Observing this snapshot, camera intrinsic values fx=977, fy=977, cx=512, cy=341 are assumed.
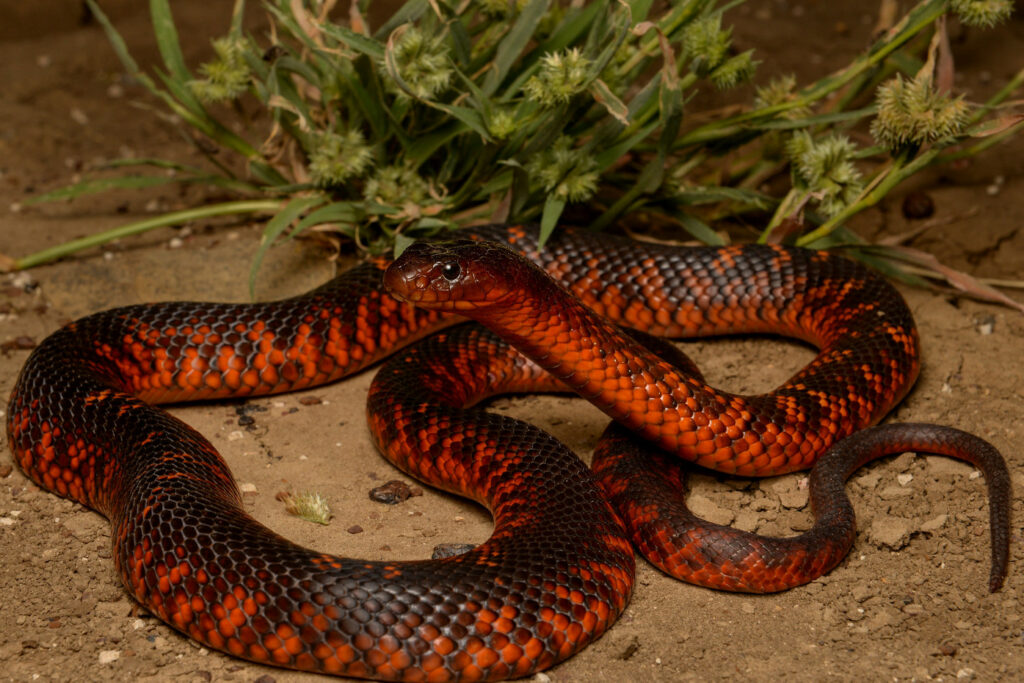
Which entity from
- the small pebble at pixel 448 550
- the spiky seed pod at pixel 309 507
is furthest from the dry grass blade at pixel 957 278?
the spiky seed pod at pixel 309 507

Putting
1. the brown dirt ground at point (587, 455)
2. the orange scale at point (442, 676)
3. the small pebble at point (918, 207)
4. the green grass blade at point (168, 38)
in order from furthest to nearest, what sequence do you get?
1. the small pebble at point (918, 207)
2. the green grass blade at point (168, 38)
3. the brown dirt ground at point (587, 455)
4. the orange scale at point (442, 676)

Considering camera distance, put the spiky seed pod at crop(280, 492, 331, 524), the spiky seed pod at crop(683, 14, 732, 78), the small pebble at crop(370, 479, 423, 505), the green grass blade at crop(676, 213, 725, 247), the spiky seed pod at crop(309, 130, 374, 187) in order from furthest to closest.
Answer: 1. the green grass blade at crop(676, 213, 725, 247)
2. the spiky seed pod at crop(309, 130, 374, 187)
3. the spiky seed pod at crop(683, 14, 732, 78)
4. the small pebble at crop(370, 479, 423, 505)
5. the spiky seed pod at crop(280, 492, 331, 524)

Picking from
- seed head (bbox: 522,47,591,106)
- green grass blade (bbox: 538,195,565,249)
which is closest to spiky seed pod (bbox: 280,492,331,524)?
green grass blade (bbox: 538,195,565,249)

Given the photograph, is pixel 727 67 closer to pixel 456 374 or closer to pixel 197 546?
pixel 456 374

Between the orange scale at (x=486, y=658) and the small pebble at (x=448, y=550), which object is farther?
the small pebble at (x=448, y=550)

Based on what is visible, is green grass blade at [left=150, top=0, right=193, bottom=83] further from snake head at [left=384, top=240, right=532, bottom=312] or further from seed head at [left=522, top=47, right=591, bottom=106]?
snake head at [left=384, top=240, right=532, bottom=312]

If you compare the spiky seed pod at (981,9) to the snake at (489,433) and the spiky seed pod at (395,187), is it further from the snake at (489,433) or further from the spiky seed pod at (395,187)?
the spiky seed pod at (395,187)
